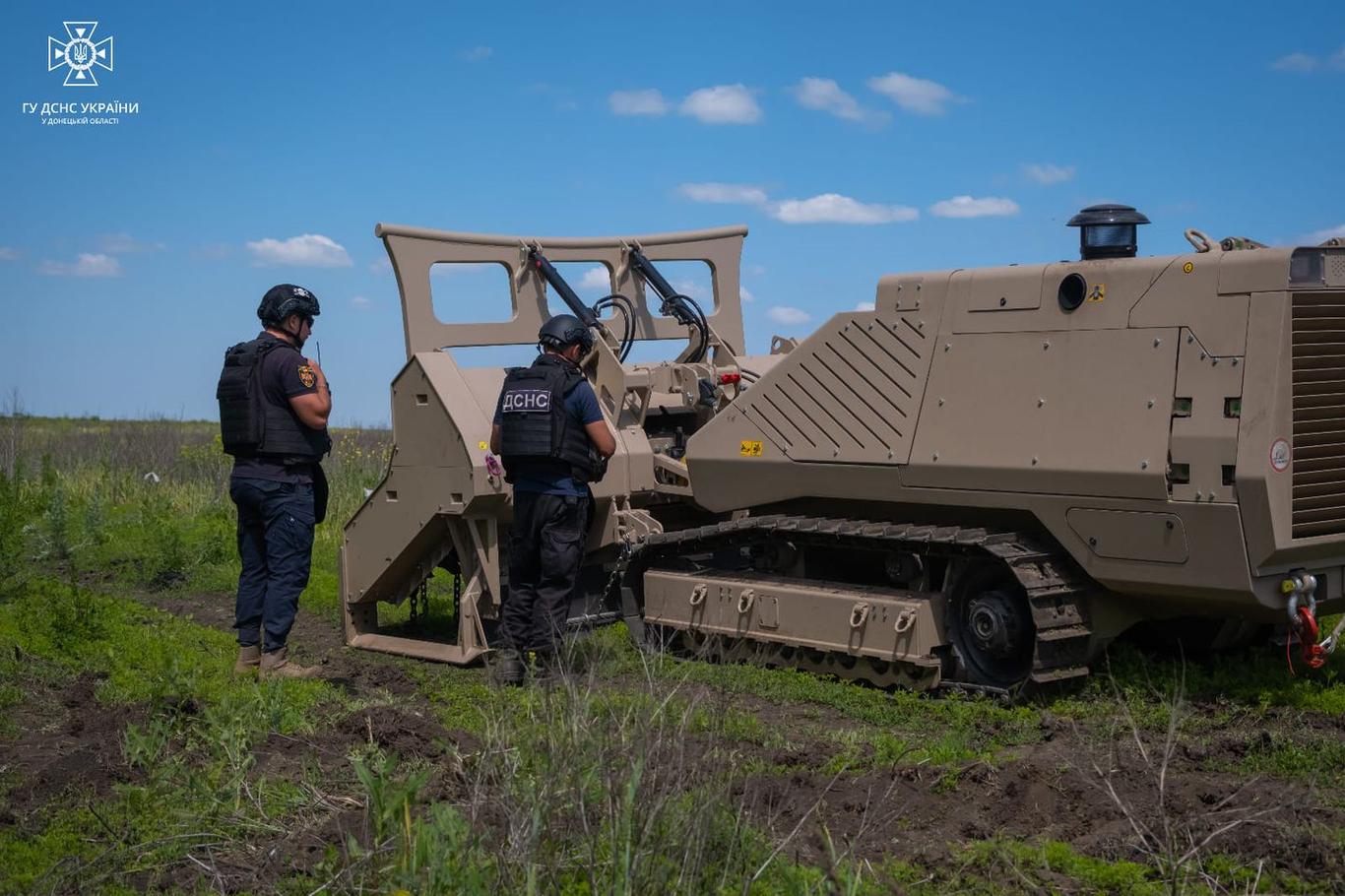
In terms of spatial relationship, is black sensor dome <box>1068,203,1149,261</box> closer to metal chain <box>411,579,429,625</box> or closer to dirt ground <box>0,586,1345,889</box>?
dirt ground <box>0,586,1345,889</box>

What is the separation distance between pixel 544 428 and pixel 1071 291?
315 centimetres

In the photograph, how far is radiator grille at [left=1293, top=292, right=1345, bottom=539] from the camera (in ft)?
23.1

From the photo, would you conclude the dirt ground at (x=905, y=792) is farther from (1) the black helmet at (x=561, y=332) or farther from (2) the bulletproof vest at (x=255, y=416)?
(1) the black helmet at (x=561, y=332)

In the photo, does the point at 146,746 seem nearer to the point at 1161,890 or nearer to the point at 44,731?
the point at 44,731

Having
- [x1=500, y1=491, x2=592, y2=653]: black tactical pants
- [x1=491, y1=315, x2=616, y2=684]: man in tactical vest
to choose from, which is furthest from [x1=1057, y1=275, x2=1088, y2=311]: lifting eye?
[x1=500, y1=491, x2=592, y2=653]: black tactical pants

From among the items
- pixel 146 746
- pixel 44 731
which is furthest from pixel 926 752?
pixel 44 731

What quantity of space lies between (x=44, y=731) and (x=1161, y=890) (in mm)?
5555

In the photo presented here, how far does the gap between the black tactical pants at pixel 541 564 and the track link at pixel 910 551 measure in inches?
35.1

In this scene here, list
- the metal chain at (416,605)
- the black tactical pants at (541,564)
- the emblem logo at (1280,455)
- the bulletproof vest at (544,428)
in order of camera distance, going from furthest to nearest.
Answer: the metal chain at (416,605)
the black tactical pants at (541,564)
the bulletproof vest at (544,428)
the emblem logo at (1280,455)

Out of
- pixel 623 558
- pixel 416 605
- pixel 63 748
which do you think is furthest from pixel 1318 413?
pixel 416 605

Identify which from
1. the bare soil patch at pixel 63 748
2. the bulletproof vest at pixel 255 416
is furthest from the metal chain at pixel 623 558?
the bare soil patch at pixel 63 748

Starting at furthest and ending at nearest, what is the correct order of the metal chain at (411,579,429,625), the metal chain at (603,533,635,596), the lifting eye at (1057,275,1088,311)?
the metal chain at (411,579,429,625) < the metal chain at (603,533,635,596) < the lifting eye at (1057,275,1088,311)

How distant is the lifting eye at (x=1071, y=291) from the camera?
773cm

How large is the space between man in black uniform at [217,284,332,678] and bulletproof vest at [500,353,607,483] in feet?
3.66
